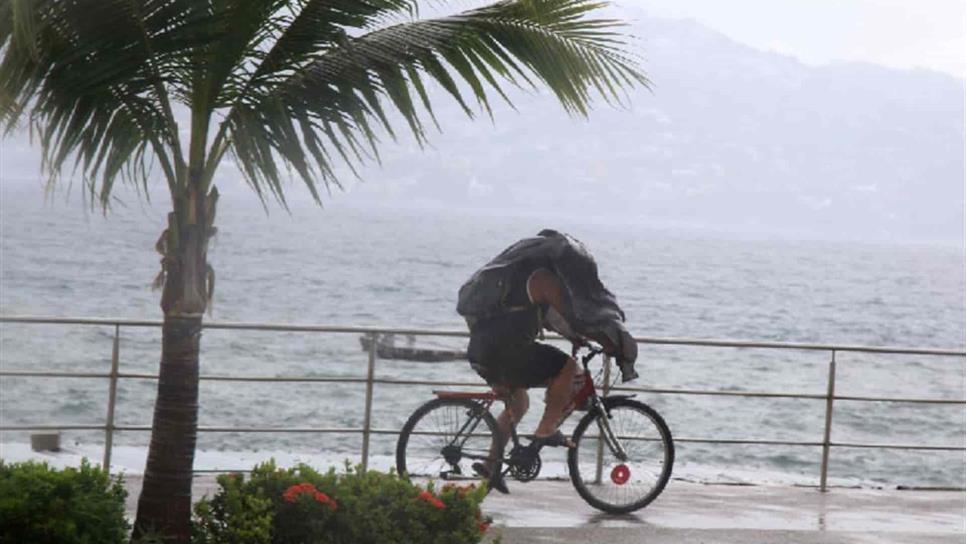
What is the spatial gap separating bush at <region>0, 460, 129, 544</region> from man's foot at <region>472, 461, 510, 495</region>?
3.14 m

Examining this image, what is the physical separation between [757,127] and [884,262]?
30246mm

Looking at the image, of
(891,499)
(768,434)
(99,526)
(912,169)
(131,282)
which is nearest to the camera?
(99,526)

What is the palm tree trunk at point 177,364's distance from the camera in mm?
6977

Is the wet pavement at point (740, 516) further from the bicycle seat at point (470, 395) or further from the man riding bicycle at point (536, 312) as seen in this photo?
the man riding bicycle at point (536, 312)

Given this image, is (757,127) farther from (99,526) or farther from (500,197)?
(99,526)

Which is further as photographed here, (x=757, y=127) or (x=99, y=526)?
(x=757, y=127)

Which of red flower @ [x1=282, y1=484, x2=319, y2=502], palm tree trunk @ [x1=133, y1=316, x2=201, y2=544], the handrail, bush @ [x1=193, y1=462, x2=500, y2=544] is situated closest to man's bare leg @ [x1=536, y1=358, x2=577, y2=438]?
the handrail

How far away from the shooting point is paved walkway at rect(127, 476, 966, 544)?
9.08 metres

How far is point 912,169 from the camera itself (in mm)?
187500

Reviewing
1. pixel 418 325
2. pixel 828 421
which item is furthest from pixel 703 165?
pixel 828 421

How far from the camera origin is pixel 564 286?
9.16 m

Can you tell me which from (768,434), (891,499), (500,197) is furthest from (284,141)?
(500,197)

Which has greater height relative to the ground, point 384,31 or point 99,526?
point 384,31

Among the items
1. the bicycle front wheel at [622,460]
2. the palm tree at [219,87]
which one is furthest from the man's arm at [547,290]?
the palm tree at [219,87]
